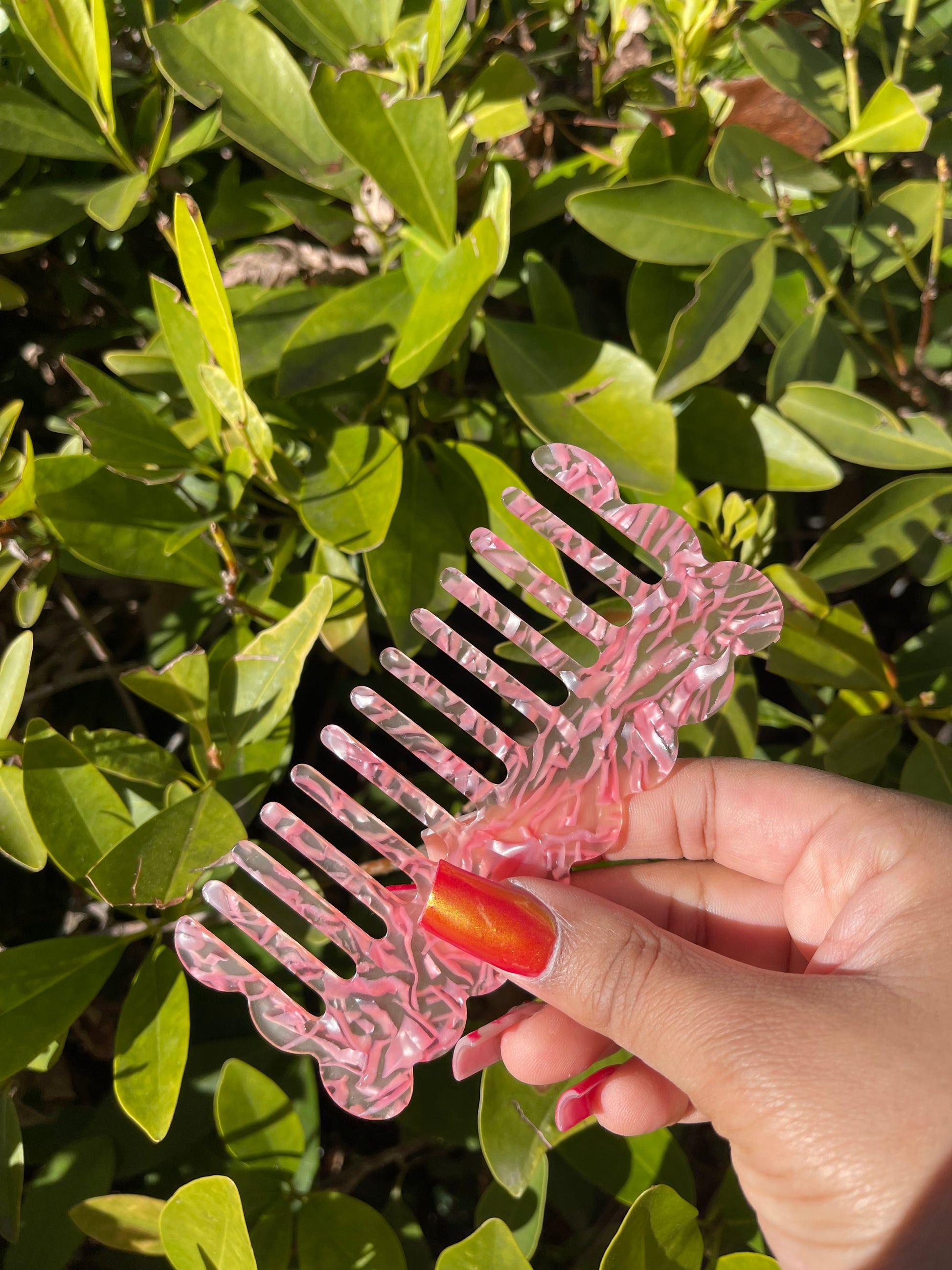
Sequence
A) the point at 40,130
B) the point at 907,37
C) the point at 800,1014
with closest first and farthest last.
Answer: the point at 800,1014
the point at 40,130
the point at 907,37

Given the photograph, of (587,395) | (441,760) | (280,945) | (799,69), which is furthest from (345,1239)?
(799,69)

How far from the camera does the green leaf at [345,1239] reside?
0.87 meters

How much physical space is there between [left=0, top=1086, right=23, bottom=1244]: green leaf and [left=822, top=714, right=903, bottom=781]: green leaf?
829 millimetres

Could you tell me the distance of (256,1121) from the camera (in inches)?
35.7

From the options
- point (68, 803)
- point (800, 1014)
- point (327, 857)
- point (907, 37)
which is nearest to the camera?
point (800, 1014)

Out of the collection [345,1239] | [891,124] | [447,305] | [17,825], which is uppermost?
[891,124]

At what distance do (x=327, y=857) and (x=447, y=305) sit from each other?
49 centimetres

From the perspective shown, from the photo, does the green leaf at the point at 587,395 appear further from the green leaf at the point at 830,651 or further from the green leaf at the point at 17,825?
the green leaf at the point at 17,825

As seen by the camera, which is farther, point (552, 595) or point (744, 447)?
point (744, 447)

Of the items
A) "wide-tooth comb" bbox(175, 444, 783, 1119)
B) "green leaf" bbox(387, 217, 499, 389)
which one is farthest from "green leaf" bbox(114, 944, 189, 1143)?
"green leaf" bbox(387, 217, 499, 389)

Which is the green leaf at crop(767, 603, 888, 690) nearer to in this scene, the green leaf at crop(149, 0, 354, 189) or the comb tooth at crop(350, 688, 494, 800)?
the comb tooth at crop(350, 688, 494, 800)

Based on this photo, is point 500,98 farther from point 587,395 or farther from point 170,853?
point 170,853

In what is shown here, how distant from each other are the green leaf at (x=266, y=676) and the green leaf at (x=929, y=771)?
23.7 inches

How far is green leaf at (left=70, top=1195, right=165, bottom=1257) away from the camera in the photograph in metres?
0.89
